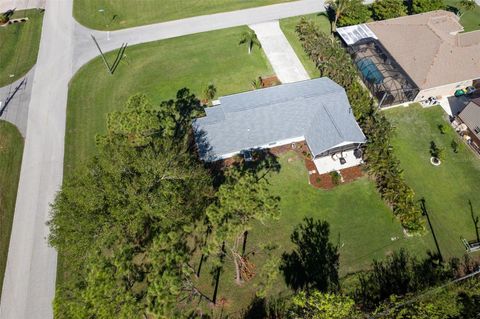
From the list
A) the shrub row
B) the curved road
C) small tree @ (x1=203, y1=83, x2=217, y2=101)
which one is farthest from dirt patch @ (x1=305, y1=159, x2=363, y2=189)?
the curved road

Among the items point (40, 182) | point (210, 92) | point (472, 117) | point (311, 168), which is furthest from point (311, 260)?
point (40, 182)

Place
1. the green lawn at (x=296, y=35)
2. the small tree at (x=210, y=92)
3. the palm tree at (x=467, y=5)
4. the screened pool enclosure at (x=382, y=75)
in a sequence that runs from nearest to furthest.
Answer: the screened pool enclosure at (x=382, y=75) < the small tree at (x=210, y=92) < the green lawn at (x=296, y=35) < the palm tree at (x=467, y=5)

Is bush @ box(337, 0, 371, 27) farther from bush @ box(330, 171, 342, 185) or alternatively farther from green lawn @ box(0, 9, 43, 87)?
green lawn @ box(0, 9, 43, 87)

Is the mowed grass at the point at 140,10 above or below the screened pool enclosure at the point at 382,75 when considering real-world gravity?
above

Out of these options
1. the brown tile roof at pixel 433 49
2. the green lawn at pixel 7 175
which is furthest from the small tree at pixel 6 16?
the brown tile roof at pixel 433 49

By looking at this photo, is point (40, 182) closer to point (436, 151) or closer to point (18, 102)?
point (18, 102)

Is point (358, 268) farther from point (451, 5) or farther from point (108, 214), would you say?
point (451, 5)

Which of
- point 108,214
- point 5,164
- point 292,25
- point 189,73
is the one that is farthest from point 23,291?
point 292,25

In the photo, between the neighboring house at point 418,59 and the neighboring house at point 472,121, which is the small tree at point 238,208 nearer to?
the neighboring house at point 418,59
